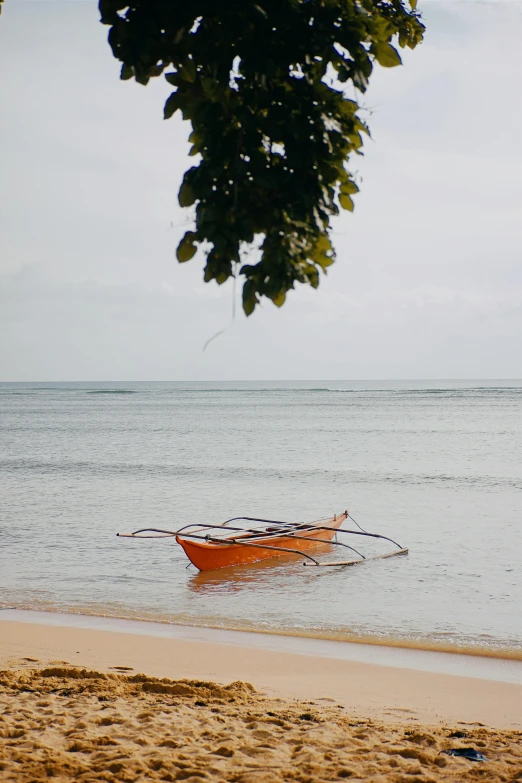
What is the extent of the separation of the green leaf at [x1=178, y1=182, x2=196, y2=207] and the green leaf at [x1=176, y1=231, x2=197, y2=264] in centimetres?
13

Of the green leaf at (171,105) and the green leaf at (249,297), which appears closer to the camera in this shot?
the green leaf at (249,297)

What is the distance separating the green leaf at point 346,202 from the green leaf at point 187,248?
63 centimetres

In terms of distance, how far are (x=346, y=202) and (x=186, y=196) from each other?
662 millimetres

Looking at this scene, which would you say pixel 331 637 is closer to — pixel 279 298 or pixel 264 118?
pixel 279 298

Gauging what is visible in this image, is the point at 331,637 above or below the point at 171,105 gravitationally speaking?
below

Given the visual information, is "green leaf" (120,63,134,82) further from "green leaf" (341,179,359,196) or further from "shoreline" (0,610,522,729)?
"shoreline" (0,610,522,729)

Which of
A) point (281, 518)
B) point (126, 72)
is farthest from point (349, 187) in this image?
point (281, 518)

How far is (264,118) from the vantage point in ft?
9.36

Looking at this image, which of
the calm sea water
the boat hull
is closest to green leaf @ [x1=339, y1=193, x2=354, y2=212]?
the calm sea water

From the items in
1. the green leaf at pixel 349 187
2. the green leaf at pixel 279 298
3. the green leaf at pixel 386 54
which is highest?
the green leaf at pixel 386 54

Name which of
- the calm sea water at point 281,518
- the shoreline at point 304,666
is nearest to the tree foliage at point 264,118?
the shoreline at point 304,666

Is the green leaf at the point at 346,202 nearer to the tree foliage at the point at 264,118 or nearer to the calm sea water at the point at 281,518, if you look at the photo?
the tree foliage at the point at 264,118

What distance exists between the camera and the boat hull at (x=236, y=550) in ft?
39.0

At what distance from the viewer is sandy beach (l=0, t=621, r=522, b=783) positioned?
436cm
